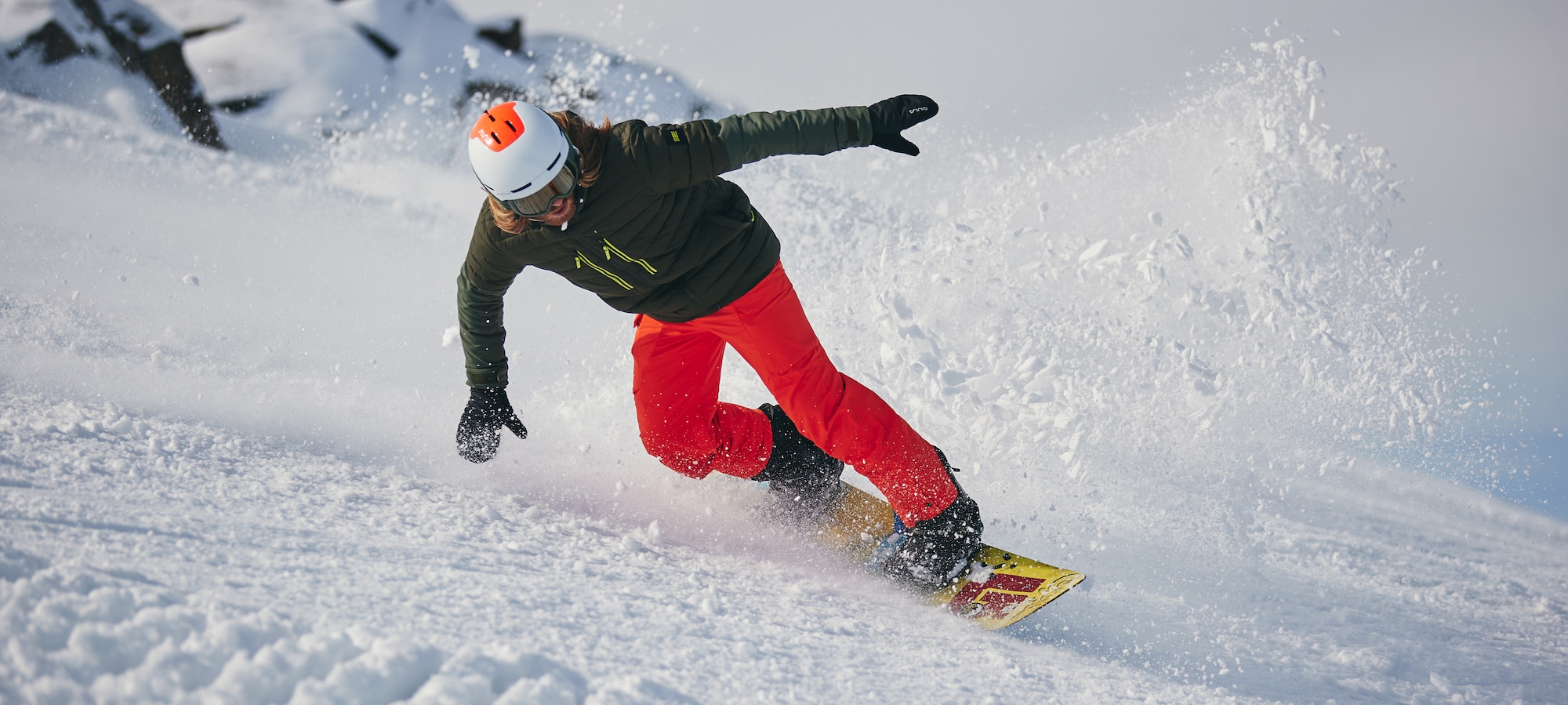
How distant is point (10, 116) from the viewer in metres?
7.07

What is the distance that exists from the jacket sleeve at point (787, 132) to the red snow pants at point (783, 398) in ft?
1.73

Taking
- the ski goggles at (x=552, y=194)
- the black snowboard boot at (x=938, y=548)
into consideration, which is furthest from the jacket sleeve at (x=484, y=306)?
the black snowboard boot at (x=938, y=548)

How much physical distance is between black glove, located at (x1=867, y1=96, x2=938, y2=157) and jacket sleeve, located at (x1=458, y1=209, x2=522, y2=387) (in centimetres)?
128

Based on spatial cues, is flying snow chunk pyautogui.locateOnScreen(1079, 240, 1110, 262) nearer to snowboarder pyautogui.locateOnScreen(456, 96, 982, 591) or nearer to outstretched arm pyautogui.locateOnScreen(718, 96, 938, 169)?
snowboarder pyautogui.locateOnScreen(456, 96, 982, 591)

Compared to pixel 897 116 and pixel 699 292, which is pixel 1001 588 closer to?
pixel 699 292

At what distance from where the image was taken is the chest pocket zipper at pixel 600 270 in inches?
101

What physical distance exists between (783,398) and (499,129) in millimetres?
1271

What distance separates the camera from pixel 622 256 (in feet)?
8.34

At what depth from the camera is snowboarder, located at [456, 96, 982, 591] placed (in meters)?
2.38

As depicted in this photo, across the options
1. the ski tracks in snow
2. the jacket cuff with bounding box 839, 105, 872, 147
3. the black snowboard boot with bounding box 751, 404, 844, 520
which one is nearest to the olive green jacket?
the jacket cuff with bounding box 839, 105, 872, 147

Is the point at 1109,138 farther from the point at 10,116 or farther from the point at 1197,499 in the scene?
the point at 10,116

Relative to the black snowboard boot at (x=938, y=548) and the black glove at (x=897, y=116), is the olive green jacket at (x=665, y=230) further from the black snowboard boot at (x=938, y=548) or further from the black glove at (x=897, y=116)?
the black snowboard boot at (x=938, y=548)

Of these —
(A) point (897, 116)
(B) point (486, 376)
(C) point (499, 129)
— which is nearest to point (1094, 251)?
(A) point (897, 116)

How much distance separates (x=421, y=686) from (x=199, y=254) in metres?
5.58
